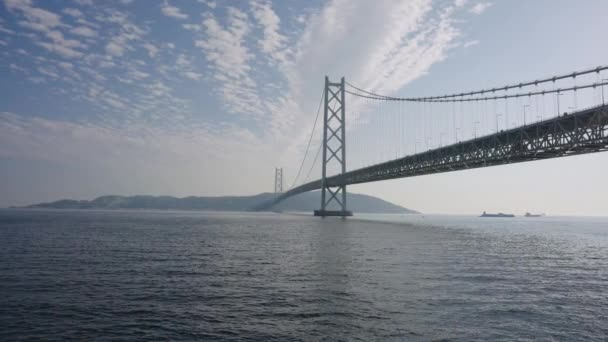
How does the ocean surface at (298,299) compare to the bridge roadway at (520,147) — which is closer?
the ocean surface at (298,299)

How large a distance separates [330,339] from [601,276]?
17.5 m

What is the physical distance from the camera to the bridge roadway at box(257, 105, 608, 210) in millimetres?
36938

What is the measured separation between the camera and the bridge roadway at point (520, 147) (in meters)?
36.9

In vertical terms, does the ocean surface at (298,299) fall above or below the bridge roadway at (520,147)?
below

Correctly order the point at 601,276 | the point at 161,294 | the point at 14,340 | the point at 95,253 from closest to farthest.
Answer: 1. the point at 14,340
2. the point at 161,294
3. the point at 601,276
4. the point at 95,253

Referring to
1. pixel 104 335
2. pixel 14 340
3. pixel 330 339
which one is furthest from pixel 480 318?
pixel 14 340

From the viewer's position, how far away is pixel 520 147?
4650 centimetres

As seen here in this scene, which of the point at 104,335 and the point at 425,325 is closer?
the point at 104,335

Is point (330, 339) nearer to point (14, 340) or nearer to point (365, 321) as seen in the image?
point (365, 321)

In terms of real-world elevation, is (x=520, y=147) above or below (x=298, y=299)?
above

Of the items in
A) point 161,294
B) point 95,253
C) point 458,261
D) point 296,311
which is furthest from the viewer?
point 95,253

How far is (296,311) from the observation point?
1236cm

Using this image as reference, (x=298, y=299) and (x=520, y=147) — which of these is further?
(x=520, y=147)

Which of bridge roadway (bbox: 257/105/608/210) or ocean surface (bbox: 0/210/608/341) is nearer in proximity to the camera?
ocean surface (bbox: 0/210/608/341)
